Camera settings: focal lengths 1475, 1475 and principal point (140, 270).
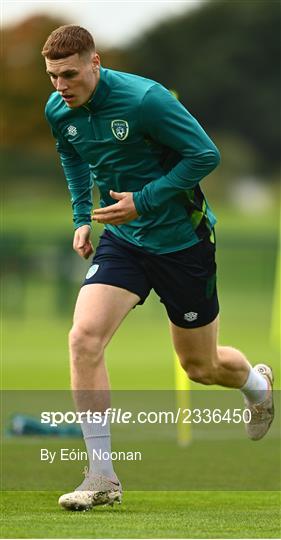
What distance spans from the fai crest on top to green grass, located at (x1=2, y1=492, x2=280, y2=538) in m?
1.80

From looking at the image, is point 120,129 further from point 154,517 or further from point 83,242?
point 154,517

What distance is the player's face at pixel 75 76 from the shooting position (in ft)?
22.7

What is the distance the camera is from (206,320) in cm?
771

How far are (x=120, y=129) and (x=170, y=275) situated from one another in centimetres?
83

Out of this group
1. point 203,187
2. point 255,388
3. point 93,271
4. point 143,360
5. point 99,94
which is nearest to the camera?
point 99,94

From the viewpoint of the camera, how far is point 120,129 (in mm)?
7129

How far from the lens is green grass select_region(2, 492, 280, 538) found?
246 inches

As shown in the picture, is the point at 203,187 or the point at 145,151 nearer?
the point at 145,151

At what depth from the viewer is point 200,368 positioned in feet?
26.1

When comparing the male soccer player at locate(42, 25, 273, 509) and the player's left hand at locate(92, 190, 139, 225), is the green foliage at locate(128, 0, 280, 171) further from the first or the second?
the player's left hand at locate(92, 190, 139, 225)

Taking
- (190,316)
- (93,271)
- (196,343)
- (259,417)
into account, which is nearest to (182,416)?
(259,417)

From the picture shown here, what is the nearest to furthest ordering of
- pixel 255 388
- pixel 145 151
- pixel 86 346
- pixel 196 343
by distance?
pixel 86 346, pixel 145 151, pixel 196 343, pixel 255 388

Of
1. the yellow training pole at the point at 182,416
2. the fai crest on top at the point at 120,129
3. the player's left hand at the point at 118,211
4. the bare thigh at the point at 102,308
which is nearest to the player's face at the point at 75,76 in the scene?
the fai crest on top at the point at 120,129

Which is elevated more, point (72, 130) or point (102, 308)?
point (72, 130)
